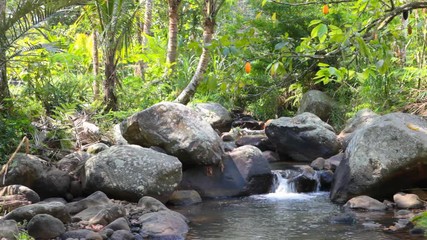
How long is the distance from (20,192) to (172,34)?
26.7ft

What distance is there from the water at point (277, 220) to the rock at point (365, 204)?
0.21 meters

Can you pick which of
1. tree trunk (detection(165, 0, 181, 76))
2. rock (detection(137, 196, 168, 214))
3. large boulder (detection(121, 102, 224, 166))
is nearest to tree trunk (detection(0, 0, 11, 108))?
large boulder (detection(121, 102, 224, 166))

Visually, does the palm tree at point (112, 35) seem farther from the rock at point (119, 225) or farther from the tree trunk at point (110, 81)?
the rock at point (119, 225)

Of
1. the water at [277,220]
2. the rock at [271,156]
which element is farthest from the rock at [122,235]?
the rock at [271,156]

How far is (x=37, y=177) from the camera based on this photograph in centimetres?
819

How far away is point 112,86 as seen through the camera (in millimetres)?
12977

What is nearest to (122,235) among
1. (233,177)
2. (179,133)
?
(179,133)

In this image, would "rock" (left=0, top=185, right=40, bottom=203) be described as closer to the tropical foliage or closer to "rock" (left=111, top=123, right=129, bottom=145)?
the tropical foliage

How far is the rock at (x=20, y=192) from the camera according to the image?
736 centimetres

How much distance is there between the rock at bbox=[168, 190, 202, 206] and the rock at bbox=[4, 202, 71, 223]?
2.34 m

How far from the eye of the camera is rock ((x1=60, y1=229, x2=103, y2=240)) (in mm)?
6074

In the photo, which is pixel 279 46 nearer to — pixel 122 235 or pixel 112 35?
pixel 122 235

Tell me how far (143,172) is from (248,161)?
92.1 inches

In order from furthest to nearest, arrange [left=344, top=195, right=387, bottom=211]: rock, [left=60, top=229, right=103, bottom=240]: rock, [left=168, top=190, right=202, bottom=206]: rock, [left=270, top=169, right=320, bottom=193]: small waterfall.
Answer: [left=270, top=169, right=320, bottom=193]: small waterfall < [left=168, top=190, right=202, bottom=206]: rock < [left=344, top=195, right=387, bottom=211]: rock < [left=60, top=229, right=103, bottom=240]: rock
